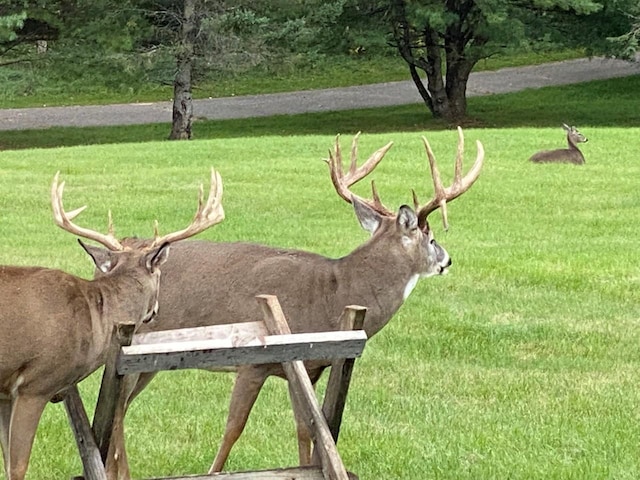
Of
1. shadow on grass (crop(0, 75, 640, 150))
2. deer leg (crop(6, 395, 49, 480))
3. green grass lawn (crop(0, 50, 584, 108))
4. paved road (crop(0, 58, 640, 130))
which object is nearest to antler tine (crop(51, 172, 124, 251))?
deer leg (crop(6, 395, 49, 480))

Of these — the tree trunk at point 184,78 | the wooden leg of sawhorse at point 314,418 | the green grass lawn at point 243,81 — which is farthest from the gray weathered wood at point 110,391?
the green grass lawn at point 243,81

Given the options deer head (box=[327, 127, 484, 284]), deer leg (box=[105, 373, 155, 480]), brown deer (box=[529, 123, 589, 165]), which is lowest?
brown deer (box=[529, 123, 589, 165])

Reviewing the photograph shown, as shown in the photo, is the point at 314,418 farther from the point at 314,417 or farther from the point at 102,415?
the point at 102,415

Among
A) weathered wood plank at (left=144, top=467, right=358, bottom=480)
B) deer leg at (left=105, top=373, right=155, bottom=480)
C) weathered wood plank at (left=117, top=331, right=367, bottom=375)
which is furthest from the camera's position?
deer leg at (left=105, top=373, right=155, bottom=480)

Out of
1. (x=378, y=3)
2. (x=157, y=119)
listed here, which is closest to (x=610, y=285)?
(x=378, y=3)

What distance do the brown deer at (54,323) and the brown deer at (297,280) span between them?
1.68 feet

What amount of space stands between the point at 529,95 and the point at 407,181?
19288 millimetres

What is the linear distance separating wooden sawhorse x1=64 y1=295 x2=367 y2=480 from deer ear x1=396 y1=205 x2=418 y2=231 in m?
1.62

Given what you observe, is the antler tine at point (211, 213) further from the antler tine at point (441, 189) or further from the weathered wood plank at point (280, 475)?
the weathered wood plank at point (280, 475)

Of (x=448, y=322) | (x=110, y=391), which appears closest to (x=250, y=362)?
(x=110, y=391)

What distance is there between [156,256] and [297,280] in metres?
0.93

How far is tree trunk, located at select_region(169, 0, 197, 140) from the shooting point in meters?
29.1

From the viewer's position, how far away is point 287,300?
6.14m

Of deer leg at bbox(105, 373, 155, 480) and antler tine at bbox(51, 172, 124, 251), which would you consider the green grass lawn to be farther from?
deer leg at bbox(105, 373, 155, 480)
